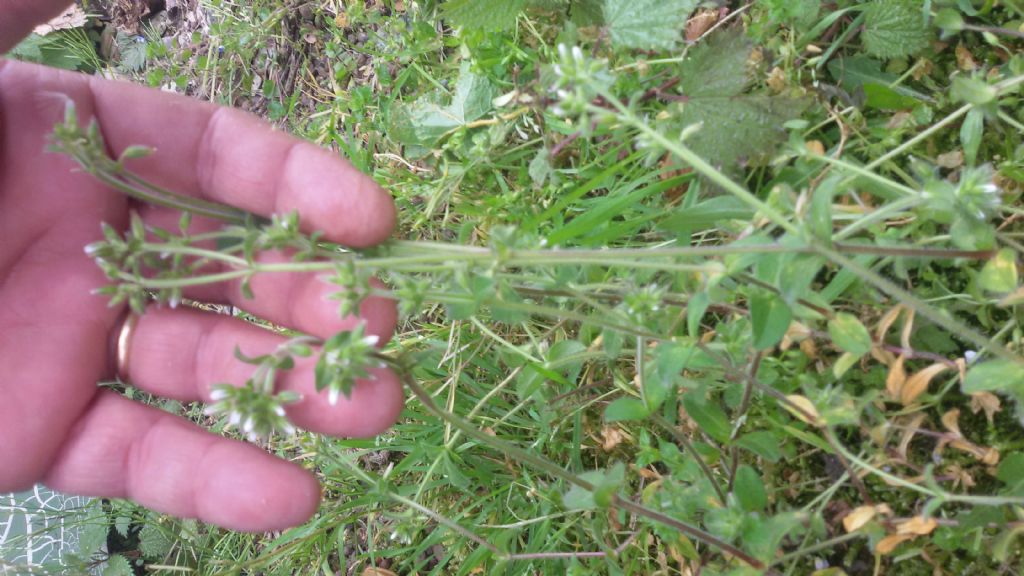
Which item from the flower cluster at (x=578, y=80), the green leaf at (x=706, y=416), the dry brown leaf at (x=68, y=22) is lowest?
the green leaf at (x=706, y=416)

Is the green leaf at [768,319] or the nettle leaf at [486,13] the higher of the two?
the nettle leaf at [486,13]

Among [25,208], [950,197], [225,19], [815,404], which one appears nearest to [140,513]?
[25,208]

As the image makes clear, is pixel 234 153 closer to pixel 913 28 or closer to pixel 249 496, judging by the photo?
pixel 249 496

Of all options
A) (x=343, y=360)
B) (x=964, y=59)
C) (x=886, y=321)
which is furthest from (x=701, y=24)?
(x=343, y=360)

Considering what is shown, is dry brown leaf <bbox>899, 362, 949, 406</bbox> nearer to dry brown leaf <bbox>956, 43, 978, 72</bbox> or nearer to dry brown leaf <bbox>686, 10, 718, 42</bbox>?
dry brown leaf <bbox>956, 43, 978, 72</bbox>

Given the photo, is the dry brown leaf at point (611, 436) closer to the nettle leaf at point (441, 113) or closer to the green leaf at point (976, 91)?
the nettle leaf at point (441, 113)

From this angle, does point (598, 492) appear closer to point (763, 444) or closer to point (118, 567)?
point (763, 444)

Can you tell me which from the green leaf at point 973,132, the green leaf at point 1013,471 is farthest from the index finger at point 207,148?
the green leaf at point 1013,471
